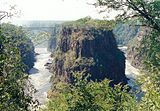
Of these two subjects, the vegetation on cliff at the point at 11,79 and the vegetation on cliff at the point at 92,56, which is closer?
the vegetation on cliff at the point at 11,79

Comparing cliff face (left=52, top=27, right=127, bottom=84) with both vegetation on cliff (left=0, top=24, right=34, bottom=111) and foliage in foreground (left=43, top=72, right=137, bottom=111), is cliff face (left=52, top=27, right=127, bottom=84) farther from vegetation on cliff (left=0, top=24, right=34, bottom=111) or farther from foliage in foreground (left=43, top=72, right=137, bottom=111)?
vegetation on cliff (left=0, top=24, right=34, bottom=111)

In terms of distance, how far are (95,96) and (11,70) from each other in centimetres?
1806

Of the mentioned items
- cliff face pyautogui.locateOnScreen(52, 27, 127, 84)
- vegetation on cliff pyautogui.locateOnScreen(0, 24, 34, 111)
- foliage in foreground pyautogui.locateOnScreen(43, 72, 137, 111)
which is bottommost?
cliff face pyautogui.locateOnScreen(52, 27, 127, 84)

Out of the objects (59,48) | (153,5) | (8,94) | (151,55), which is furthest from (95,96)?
(59,48)

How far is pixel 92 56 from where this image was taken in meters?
166

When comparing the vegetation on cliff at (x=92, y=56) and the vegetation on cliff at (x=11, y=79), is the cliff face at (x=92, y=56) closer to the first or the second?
the vegetation on cliff at (x=92, y=56)

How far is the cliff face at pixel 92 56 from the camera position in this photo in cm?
16150

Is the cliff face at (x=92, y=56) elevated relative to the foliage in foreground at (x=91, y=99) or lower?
lower

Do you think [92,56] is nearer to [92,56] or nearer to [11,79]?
[92,56]

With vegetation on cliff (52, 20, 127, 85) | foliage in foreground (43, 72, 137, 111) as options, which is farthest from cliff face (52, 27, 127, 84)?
foliage in foreground (43, 72, 137, 111)

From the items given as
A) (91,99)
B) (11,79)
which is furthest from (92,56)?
(11,79)

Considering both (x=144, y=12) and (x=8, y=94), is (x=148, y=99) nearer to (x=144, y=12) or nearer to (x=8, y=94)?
(x=144, y=12)

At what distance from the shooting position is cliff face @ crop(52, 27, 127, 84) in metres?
162

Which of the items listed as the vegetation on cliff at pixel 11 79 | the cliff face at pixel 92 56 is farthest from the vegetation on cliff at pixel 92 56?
the vegetation on cliff at pixel 11 79
